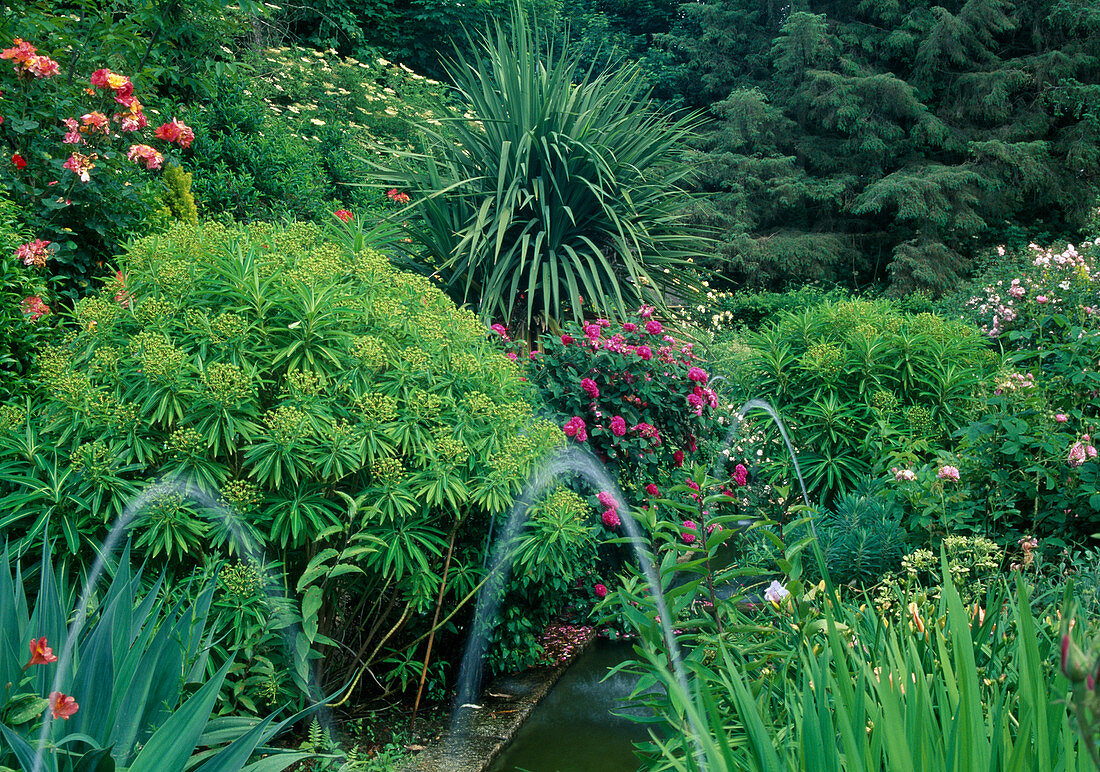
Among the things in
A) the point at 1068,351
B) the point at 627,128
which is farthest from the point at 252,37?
the point at 1068,351

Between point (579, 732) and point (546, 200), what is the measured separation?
3.52 metres

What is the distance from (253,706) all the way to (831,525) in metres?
2.92

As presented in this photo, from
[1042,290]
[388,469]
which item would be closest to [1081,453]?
[388,469]

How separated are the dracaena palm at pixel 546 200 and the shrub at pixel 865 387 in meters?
1.11

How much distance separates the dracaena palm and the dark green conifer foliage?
9318mm

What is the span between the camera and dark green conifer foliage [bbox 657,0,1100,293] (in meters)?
15.1

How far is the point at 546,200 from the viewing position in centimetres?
539

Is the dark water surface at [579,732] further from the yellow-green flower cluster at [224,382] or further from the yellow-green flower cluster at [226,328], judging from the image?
the yellow-green flower cluster at [226,328]

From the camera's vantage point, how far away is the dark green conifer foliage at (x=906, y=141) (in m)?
15.1

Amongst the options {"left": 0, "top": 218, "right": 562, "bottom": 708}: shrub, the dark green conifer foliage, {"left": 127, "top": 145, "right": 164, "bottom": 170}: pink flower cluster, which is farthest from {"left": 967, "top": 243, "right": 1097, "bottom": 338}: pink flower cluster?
the dark green conifer foliage

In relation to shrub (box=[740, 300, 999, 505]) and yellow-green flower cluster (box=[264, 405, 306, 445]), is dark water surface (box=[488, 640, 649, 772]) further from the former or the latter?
shrub (box=[740, 300, 999, 505])

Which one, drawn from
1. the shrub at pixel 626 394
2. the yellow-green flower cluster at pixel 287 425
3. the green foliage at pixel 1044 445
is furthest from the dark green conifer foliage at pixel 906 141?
the yellow-green flower cluster at pixel 287 425

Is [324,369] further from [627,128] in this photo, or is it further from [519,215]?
[627,128]

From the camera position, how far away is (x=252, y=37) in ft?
40.6
